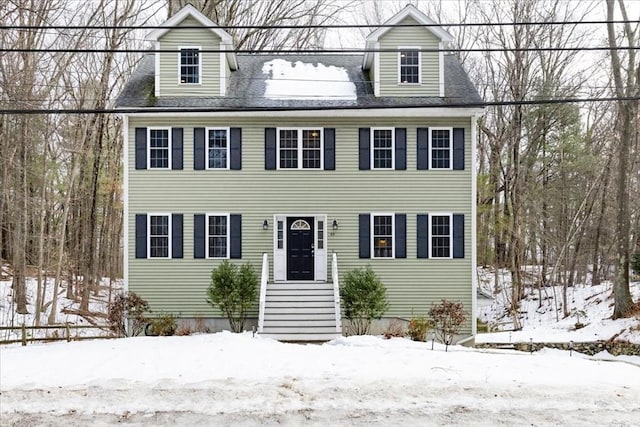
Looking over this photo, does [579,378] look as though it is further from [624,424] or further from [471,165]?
[471,165]

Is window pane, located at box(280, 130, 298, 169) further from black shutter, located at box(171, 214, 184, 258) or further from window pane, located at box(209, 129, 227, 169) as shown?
black shutter, located at box(171, 214, 184, 258)

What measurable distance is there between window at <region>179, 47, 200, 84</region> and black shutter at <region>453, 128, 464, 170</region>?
7784mm

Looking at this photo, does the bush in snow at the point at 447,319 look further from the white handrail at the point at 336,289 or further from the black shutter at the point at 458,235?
the white handrail at the point at 336,289

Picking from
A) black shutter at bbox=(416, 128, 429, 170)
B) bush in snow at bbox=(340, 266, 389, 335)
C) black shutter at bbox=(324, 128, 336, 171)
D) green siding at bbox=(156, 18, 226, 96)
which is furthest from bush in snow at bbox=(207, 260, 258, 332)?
black shutter at bbox=(416, 128, 429, 170)

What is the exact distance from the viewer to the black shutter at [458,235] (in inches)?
612

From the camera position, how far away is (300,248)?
52.1 feet

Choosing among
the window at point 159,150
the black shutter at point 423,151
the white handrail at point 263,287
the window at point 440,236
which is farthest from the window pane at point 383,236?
the window at point 159,150

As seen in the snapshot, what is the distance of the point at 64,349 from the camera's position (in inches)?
458

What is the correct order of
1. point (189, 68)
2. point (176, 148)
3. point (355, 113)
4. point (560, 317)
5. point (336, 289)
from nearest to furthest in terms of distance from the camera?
point (336, 289) < point (355, 113) < point (176, 148) < point (189, 68) < point (560, 317)

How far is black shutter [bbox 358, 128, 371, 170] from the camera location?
15656 mm

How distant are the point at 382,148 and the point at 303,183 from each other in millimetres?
2547

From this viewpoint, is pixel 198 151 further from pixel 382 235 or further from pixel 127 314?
pixel 382 235

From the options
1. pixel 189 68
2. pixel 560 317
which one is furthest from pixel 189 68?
pixel 560 317

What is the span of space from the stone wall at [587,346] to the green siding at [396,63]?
7421 mm
